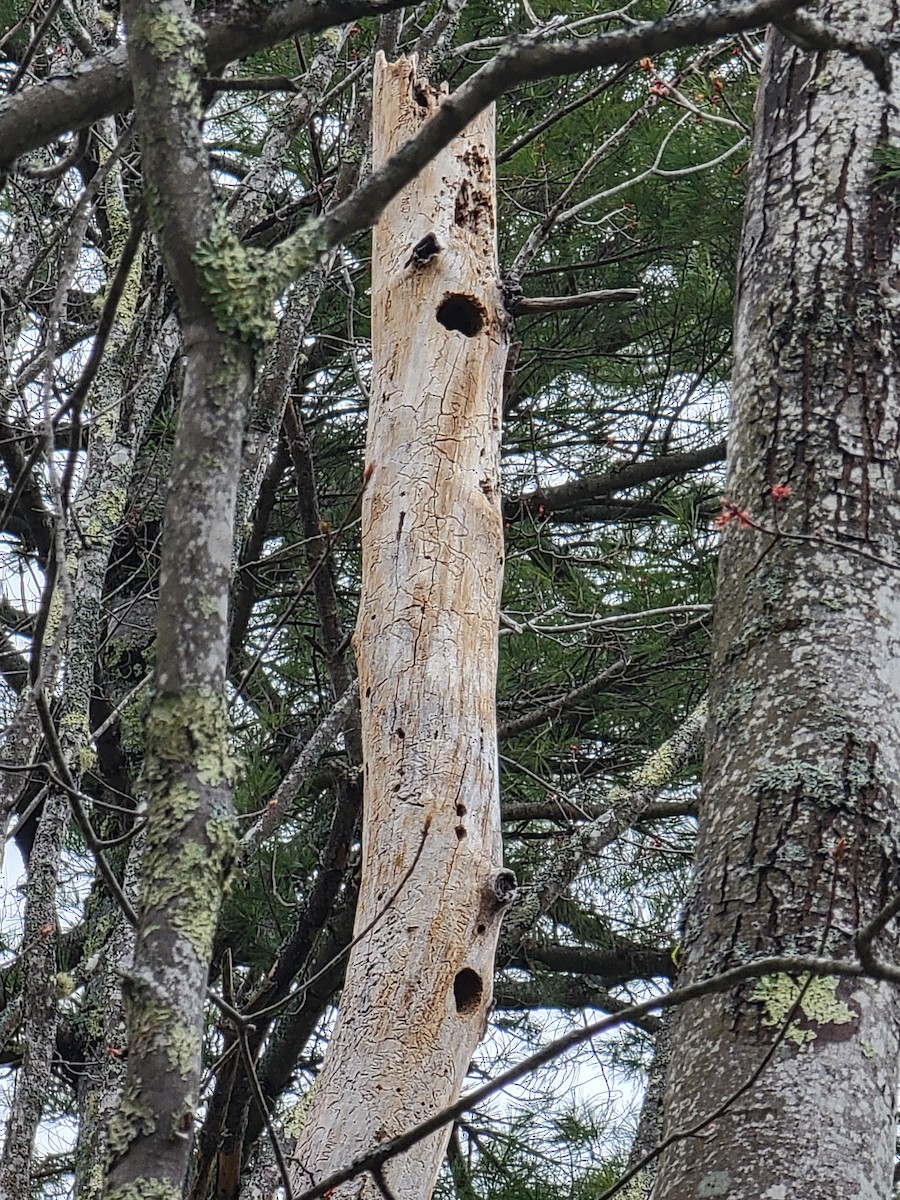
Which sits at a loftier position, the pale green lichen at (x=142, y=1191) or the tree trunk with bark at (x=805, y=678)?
the tree trunk with bark at (x=805, y=678)

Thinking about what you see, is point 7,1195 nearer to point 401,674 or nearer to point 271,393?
point 401,674

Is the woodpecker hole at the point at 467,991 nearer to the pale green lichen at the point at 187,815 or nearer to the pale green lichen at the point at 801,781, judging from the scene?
the pale green lichen at the point at 801,781

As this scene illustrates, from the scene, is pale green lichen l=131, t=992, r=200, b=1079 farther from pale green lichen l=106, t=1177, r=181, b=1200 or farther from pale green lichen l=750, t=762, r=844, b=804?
pale green lichen l=750, t=762, r=844, b=804

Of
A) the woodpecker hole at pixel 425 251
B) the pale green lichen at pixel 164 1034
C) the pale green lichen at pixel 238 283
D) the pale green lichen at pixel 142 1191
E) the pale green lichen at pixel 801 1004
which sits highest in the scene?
the woodpecker hole at pixel 425 251

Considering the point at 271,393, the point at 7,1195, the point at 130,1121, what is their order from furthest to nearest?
the point at 271,393
the point at 7,1195
the point at 130,1121

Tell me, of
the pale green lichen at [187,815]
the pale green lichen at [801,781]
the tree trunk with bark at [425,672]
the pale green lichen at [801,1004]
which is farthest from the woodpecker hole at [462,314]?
the pale green lichen at [187,815]

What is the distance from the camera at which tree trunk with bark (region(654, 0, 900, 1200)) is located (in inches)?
56.3

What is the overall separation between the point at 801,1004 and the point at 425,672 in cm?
96

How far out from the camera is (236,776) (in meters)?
0.95

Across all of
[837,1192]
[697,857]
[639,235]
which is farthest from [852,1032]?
[639,235]

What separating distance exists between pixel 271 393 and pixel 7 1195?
1.76 m

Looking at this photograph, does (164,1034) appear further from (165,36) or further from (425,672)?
(425,672)

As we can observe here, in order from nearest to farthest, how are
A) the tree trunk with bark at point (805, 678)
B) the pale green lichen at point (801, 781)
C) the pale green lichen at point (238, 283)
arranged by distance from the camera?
the pale green lichen at point (238, 283)
the tree trunk with bark at point (805, 678)
the pale green lichen at point (801, 781)

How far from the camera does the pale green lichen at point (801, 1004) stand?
145 cm
